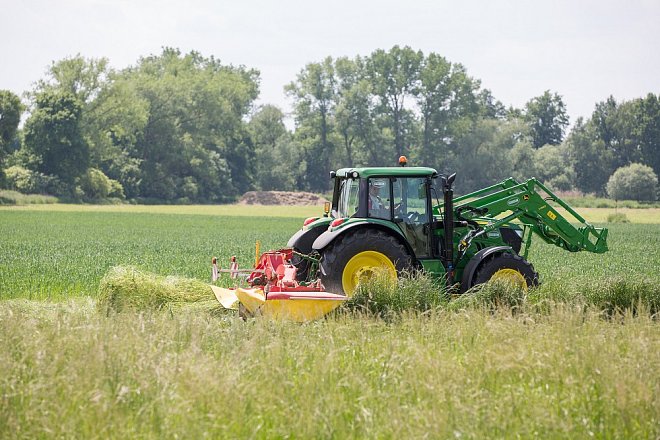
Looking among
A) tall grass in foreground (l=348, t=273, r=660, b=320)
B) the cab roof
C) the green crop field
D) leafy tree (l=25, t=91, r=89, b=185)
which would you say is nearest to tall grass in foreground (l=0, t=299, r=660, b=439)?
the green crop field

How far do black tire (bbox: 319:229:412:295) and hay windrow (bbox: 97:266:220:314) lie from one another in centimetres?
216

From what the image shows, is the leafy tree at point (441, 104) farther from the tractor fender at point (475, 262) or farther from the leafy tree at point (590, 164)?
the tractor fender at point (475, 262)

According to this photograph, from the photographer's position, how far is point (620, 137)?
10781 centimetres

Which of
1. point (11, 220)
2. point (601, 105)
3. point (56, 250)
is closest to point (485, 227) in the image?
point (56, 250)

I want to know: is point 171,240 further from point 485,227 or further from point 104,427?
point 104,427

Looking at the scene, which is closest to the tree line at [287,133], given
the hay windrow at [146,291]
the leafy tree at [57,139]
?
the leafy tree at [57,139]

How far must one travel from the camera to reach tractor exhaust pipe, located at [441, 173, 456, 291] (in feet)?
39.7

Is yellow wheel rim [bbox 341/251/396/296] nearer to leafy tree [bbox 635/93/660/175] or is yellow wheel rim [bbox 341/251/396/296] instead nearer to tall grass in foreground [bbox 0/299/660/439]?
tall grass in foreground [bbox 0/299/660/439]

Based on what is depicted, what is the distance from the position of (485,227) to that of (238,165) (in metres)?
83.8

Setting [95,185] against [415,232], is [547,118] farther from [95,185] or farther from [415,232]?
[415,232]

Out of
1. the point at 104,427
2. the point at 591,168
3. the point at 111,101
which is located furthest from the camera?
the point at 591,168

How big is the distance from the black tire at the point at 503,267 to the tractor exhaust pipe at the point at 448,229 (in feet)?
1.43

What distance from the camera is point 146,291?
42.1 ft

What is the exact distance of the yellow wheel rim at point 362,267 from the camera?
11281 millimetres
